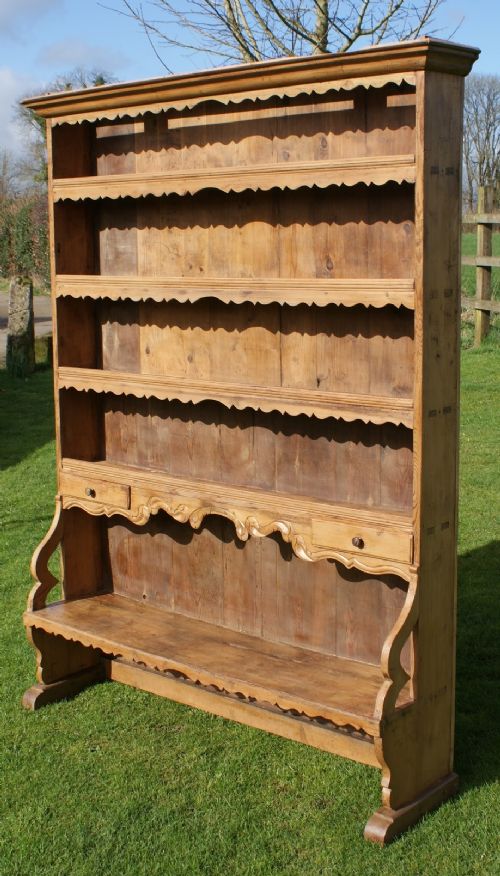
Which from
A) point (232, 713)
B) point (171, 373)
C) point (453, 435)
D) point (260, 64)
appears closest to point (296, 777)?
point (232, 713)

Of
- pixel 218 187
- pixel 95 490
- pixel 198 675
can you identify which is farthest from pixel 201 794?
pixel 218 187

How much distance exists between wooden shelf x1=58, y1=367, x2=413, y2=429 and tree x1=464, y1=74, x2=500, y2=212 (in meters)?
26.5

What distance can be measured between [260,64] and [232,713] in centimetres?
260

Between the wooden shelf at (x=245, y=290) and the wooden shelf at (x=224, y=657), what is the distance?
1.41 m

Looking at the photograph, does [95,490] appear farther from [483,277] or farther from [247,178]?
[483,277]

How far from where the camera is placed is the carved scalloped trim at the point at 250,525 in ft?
12.6

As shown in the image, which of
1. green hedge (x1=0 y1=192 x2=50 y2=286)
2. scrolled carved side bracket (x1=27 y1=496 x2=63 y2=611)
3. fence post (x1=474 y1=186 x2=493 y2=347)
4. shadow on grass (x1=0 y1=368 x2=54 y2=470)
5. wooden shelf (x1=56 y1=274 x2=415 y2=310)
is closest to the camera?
wooden shelf (x1=56 y1=274 x2=415 y2=310)

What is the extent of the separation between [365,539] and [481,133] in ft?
137

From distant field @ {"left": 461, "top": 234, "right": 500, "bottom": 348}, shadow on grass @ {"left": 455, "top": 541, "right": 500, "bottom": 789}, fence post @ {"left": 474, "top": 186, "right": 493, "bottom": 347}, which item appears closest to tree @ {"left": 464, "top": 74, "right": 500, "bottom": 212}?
distant field @ {"left": 461, "top": 234, "right": 500, "bottom": 348}

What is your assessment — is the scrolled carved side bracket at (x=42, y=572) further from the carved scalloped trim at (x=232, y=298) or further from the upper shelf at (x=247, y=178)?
the upper shelf at (x=247, y=178)

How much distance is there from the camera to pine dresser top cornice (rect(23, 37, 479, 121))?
3.47 metres

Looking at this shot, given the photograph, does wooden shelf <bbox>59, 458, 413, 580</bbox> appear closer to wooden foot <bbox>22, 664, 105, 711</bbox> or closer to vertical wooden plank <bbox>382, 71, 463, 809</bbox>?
vertical wooden plank <bbox>382, 71, 463, 809</bbox>

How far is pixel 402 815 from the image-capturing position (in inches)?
149

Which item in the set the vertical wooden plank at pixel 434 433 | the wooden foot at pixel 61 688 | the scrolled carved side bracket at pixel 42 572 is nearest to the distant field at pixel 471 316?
the wooden foot at pixel 61 688
